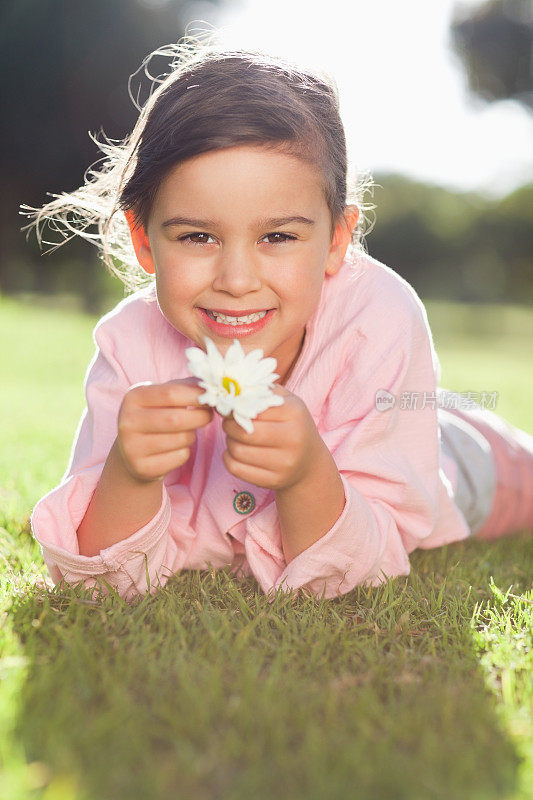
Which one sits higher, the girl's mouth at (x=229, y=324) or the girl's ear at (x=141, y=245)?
the girl's ear at (x=141, y=245)

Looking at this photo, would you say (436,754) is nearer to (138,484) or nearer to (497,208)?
(138,484)

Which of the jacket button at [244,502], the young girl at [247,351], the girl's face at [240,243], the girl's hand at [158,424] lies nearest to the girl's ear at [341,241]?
the young girl at [247,351]

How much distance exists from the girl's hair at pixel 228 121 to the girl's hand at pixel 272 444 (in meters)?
0.74

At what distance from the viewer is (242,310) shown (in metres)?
2.11

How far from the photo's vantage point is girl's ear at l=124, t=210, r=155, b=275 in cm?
238

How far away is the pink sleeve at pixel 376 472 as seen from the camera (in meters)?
2.06

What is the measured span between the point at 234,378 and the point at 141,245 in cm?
98

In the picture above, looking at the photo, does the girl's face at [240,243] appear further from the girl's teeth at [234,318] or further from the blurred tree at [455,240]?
the blurred tree at [455,240]

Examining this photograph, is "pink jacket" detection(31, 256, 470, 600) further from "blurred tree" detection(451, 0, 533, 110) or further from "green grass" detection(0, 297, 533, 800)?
"blurred tree" detection(451, 0, 533, 110)


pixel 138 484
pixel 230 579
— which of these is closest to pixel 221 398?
pixel 138 484

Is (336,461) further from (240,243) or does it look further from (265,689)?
(265,689)

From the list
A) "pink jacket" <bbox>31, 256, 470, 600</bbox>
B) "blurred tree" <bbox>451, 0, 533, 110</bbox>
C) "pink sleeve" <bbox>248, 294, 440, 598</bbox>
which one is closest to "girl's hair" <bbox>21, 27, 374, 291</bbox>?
"pink jacket" <bbox>31, 256, 470, 600</bbox>

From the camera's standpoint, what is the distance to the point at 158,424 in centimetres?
173

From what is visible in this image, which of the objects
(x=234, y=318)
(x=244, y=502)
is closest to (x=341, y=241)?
(x=234, y=318)
